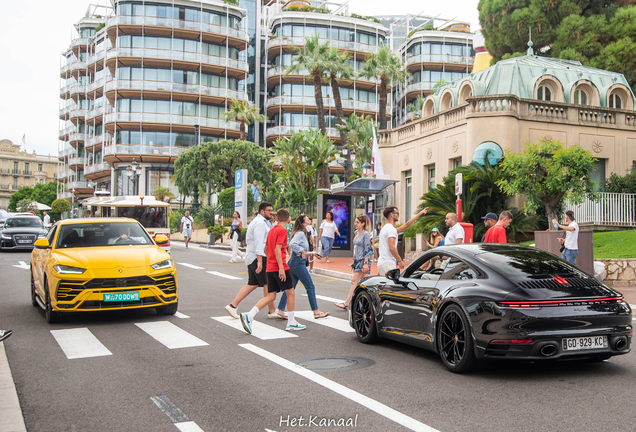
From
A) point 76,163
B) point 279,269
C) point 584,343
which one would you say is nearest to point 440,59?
point 76,163

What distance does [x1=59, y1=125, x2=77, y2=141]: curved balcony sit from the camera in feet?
289

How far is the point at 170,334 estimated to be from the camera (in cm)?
874

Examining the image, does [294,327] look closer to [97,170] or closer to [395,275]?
[395,275]

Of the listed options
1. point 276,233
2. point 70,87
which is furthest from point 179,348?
point 70,87

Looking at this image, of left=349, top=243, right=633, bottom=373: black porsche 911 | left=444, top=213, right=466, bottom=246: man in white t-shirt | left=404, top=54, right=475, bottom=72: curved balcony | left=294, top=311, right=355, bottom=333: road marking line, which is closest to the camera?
left=349, top=243, right=633, bottom=373: black porsche 911

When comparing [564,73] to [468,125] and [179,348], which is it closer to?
[468,125]

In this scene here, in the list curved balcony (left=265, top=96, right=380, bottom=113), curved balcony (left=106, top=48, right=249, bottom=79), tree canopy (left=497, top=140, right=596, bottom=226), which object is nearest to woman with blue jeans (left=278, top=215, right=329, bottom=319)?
tree canopy (left=497, top=140, right=596, bottom=226)

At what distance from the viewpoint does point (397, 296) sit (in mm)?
7410

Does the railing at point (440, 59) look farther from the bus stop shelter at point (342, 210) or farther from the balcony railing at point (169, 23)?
the bus stop shelter at point (342, 210)

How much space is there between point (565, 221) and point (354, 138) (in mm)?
22968

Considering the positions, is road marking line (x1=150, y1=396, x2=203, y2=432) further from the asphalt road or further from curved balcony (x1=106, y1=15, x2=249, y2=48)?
curved balcony (x1=106, y1=15, x2=249, y2=48)

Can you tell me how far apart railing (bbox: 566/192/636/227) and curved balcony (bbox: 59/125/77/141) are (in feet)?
256

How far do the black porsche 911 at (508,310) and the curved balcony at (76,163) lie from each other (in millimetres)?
80512

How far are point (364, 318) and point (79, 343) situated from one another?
12.2 ft
